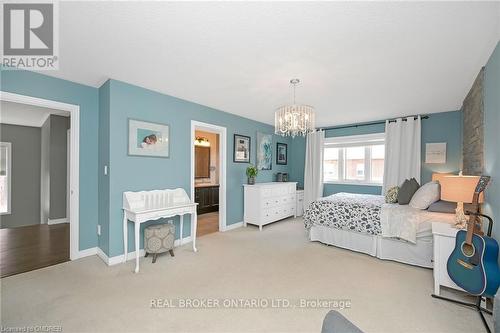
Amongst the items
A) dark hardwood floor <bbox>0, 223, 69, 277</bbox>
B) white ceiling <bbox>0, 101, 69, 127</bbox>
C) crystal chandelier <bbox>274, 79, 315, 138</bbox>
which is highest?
white ceiling <bbox>0, 101, 69, 127</bbox>

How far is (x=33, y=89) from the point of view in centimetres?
259

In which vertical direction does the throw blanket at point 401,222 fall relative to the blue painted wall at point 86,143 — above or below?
below

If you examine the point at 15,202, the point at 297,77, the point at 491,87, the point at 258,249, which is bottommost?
the point at 258,249

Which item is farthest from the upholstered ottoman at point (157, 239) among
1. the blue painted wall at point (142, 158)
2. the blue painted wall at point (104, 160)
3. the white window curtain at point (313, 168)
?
the white window curtain at point (313, 168)

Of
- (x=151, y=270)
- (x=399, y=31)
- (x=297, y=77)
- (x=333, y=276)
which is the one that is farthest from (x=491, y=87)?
(x=151, y=270)

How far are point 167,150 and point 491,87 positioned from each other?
3.93 meters

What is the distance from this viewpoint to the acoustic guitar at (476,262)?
5.54 feet

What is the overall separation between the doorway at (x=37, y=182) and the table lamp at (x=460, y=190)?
4.45 m

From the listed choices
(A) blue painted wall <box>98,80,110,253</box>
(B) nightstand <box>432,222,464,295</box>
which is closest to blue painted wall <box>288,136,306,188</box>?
(B) nightstand <box>432,222,464,295</box>

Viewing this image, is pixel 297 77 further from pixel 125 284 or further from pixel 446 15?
pixel 125 284

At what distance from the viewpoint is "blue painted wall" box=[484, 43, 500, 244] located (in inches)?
75.4

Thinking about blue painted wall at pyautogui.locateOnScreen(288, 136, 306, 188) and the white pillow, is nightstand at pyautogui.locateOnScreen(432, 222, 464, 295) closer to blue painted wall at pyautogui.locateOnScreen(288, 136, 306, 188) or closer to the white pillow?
the white pillow

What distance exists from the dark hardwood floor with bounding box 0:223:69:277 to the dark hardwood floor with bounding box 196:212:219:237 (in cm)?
206

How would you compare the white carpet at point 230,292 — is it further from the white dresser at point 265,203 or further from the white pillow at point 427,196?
the white dresser at point 265,203
